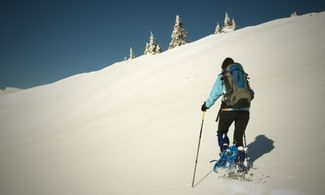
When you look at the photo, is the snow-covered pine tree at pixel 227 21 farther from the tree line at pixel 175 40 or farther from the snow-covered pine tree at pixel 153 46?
the snow-covered pine tree at pixel 153 46

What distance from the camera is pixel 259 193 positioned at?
416 cm

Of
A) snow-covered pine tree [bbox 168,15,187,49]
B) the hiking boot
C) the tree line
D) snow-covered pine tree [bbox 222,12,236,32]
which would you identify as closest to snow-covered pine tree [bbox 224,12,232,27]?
snow-covered pine tree [bbox 222,12,236,32]

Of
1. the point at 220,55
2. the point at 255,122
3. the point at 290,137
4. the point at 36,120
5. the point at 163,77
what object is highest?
the point at 220,55

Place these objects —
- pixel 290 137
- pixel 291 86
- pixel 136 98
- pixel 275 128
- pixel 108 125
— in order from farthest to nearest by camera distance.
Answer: pixel 136 98 < pixel 108 125 < pixel 291 86 < pixel 275 128 < pixel 290 137

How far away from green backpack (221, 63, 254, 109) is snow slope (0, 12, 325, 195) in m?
1.35

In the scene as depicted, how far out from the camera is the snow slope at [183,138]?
16.9ft

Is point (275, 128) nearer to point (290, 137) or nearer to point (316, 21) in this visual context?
point (290, 137)

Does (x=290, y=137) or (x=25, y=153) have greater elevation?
(x=25, y=153)

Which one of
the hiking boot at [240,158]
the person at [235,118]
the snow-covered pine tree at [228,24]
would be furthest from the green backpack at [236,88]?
the snow-covered pine tree at [228,24]

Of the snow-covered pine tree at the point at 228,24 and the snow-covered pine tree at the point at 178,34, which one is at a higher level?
the snow-covered pine tree at the point at 228,24

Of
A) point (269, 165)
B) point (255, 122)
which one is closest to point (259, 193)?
point (269, 165)

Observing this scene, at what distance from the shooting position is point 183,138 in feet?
28.2

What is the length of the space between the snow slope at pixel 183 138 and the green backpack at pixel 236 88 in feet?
4.43

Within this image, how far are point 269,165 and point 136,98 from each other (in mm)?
13812
